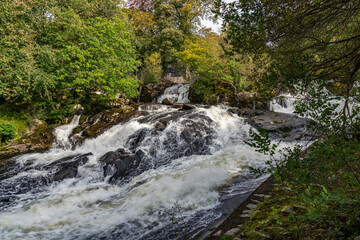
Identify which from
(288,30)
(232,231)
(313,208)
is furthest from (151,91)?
(313,208)

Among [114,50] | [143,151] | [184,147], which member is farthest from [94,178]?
[114,50]

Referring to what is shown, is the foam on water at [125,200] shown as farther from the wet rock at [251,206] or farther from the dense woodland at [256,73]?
the dense woodland at [256,73]

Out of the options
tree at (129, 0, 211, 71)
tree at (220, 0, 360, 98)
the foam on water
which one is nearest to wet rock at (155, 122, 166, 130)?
the foam on water

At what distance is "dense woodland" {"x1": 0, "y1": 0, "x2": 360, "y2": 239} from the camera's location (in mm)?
1968

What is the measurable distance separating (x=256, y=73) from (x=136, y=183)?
15.7 ft

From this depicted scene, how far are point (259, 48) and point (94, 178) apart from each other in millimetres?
6442

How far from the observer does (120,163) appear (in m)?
7.34

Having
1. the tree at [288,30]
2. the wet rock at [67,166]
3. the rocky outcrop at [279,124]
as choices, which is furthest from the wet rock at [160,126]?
the tree at [288,30]

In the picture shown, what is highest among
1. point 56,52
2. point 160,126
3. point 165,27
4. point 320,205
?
point 165,27

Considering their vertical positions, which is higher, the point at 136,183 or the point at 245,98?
the point at 245,98

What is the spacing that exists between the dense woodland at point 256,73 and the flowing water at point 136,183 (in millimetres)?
1939

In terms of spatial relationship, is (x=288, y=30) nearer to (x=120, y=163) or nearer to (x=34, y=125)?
(x=120, y=163)

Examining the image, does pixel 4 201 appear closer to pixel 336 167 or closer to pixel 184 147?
pixel 184 147

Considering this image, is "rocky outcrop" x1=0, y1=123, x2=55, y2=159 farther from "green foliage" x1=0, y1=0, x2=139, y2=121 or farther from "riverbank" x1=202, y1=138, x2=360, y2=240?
"riverbank" x1=202, y1=138, x2=360, y2=240
